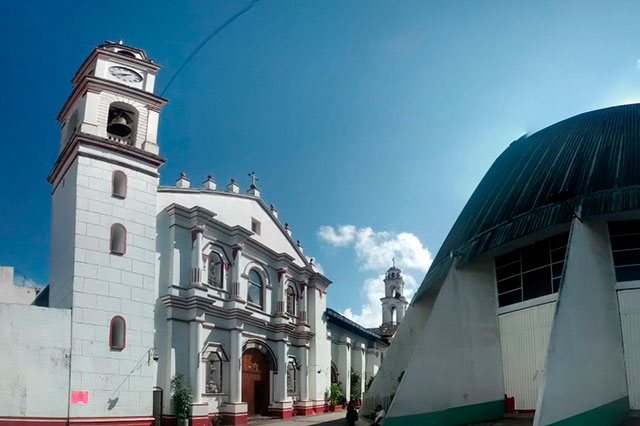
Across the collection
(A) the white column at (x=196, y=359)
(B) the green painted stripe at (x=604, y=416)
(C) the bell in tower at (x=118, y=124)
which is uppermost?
(C) the bell in tower at (x=118, y=124)

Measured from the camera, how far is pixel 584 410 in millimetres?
15820

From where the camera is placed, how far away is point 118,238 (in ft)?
71.7

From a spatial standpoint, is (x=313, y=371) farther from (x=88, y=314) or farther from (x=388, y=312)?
(x=388, y=312)

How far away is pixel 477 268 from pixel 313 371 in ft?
46.9

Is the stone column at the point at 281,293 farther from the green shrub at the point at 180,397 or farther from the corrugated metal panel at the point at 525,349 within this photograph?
the corrugated metal panel at the point at 525,349

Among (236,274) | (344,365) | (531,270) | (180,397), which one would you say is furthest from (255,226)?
(531,270)

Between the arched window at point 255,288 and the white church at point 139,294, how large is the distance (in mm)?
97

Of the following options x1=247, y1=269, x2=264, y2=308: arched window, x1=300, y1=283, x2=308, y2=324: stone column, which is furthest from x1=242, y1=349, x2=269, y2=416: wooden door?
x1=300, y1=283, x2=308, y2=324: stone column

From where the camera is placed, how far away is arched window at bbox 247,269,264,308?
2963 cm

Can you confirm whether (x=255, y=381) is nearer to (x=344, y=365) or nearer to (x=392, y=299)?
(x=344, y=365)

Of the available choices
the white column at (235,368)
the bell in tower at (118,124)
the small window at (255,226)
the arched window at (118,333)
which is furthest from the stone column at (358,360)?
the bell in tower at (118,124)

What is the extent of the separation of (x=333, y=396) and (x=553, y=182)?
63.6ft

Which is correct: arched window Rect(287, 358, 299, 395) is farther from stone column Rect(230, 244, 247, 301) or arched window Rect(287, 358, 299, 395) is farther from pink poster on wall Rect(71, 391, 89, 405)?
pink poster on wall Rect(71, 391, 89, 405)

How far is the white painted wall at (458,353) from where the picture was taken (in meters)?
19.8
